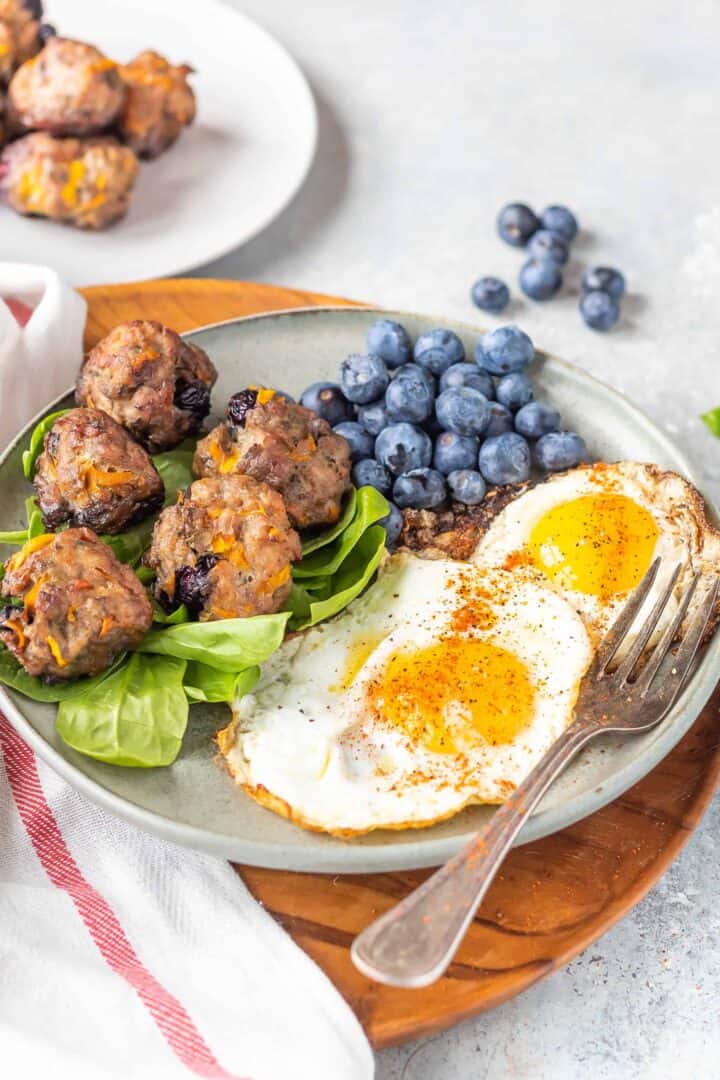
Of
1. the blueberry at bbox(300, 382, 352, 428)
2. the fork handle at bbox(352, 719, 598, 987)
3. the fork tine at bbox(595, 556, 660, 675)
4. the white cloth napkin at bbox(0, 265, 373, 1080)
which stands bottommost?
the white cloth napkin at bbox(0, 265, 373, 1080)

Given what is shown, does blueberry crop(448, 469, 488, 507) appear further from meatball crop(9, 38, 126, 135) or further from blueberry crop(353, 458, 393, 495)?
meatball crop(9, 38, 126, 135)

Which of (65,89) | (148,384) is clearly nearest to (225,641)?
(148,384)

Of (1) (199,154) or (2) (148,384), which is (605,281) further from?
(2) (148,384)

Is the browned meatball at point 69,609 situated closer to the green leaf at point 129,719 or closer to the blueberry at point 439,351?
the green leaf at point 129,719

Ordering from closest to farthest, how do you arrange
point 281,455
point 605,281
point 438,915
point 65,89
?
point 438,915
point 281,455
point 65,89
point 605,281

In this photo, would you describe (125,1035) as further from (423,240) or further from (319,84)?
(319,84)

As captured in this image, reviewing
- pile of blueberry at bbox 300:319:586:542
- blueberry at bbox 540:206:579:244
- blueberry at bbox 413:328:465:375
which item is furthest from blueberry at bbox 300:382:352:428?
blueberry at bbox 540:206:579:244

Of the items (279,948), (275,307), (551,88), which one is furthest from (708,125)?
(279,948)
